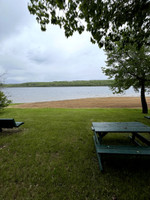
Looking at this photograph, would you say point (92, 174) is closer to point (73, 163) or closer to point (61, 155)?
point (73, 163)

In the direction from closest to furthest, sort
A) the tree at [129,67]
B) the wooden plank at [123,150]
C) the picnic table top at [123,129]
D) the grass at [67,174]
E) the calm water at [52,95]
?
the grass at [67,174]
the wooden plank at [123,150]
the picnic table top at [123,129]
the tree at [129,67]
the calm water at [52,95]

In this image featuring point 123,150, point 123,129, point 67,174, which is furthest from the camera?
point 123,129

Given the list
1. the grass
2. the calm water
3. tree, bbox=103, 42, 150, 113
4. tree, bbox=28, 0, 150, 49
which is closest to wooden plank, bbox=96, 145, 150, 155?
the grass

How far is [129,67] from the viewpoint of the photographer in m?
8.10

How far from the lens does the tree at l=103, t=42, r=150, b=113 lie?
25.1ft

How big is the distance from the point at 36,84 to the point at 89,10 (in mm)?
159206

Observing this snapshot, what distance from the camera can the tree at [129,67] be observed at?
7.66 m

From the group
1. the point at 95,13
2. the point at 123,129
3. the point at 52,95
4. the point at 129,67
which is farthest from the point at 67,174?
the point at 52,95

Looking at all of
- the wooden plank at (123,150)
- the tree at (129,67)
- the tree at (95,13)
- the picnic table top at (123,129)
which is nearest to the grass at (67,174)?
the wooden plank at (123,150)

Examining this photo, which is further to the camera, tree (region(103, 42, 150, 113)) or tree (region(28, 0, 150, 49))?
tree (region(103, 42, 150, 113))

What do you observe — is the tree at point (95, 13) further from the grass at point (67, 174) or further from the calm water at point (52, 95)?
the calm water at point (52, 95)

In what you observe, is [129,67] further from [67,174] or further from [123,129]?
[67,174]

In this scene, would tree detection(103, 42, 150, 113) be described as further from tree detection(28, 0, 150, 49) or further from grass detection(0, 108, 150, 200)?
grass detection(0, 108, 150, 200)

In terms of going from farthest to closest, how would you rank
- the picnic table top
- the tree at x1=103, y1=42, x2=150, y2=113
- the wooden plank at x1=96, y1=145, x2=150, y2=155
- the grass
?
the tree at x1=103, y1=42, x2=150, y2=113 → the picnic table top → the wooden plank at x1=96, y1=145, x2=150, y2=155 → the grass
